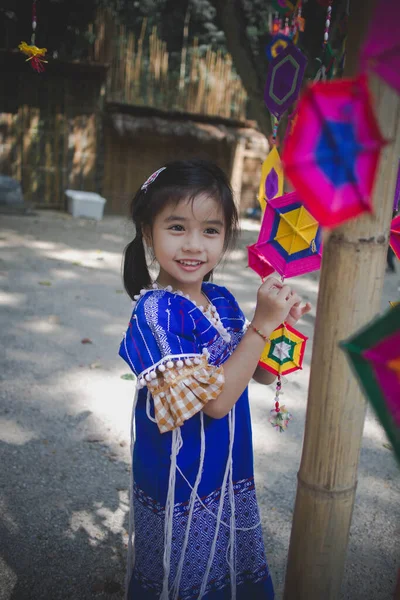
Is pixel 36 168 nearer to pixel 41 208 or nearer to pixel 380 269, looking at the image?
pixel 41 208

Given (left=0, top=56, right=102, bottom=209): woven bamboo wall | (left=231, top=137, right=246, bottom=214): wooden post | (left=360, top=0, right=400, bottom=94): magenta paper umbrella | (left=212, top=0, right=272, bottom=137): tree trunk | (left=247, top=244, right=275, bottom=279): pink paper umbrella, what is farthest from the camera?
(left=231, top=137, right=246, bottom=214): wooden post

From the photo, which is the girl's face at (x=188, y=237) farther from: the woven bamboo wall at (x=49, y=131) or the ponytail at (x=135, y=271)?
Answer: the woven bamboo wall at (x=49, y=131)

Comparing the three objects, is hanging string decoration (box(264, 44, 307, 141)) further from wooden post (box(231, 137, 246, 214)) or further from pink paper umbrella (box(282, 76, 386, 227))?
wooden post (box(231, 137, 246, 214))

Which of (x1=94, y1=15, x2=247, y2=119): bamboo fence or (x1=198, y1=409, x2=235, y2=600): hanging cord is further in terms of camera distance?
(x1=94, y1=15, x2=247, y2=119): bamboo fence

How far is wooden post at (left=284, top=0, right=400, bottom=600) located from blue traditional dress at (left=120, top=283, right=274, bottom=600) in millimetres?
227

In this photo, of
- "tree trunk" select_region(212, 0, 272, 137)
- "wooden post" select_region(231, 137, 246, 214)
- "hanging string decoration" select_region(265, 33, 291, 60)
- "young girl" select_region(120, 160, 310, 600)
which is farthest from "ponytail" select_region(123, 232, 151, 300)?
"wooden post" select_region(231, 137, 246, 214)

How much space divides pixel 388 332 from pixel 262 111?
4.74 m

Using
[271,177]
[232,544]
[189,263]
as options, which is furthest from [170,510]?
[271,177]

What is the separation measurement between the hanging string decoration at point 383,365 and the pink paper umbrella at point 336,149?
0.39ft

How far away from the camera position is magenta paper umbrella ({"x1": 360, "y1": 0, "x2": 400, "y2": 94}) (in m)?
0.43

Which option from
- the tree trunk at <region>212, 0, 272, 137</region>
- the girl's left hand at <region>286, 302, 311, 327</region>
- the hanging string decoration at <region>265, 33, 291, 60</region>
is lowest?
the girl's left hand at <region>286, 302, 311, 327</region>

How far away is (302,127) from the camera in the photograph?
17.4 inches

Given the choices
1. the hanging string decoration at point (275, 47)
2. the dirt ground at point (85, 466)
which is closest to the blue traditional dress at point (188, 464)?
the dirt ground at point (85, 466)

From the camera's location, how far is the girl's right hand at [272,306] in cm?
102
